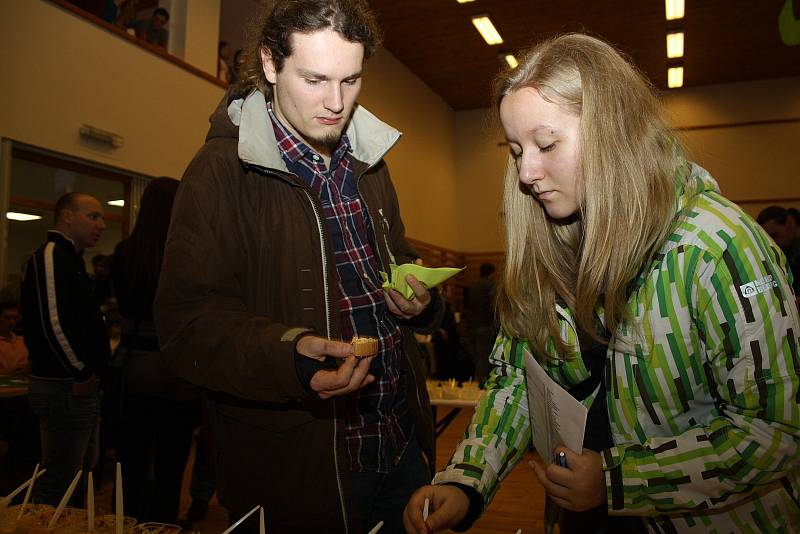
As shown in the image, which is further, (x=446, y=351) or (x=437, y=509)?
(x=446, y=351)

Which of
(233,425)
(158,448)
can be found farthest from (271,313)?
(158,448)

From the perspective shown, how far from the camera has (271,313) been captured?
1708 mm

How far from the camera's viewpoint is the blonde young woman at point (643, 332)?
115 centimetres

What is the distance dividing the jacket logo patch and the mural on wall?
10.2ft

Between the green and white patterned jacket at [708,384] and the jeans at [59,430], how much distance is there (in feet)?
9.94

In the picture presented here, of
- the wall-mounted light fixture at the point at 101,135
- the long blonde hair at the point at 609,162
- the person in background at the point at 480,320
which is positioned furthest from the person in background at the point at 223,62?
the long blonde hair at the point at 609,162

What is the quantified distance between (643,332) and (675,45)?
1125 centimetres

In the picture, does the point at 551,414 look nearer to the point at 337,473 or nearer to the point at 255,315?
the point at 337,473

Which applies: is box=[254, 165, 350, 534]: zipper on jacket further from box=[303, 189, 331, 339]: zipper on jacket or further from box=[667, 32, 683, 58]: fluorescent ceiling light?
box=[667, 32, 683, 58]: fluorescent ceiling light

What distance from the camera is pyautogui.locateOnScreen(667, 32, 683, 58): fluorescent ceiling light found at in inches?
415

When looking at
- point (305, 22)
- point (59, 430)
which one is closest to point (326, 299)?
point (305, 22)

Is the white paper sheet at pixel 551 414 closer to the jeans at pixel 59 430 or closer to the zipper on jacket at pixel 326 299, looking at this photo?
the zipper on jacket at pixel 326 299

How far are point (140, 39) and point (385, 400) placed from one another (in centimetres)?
626

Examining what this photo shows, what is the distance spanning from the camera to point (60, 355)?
335 cm
